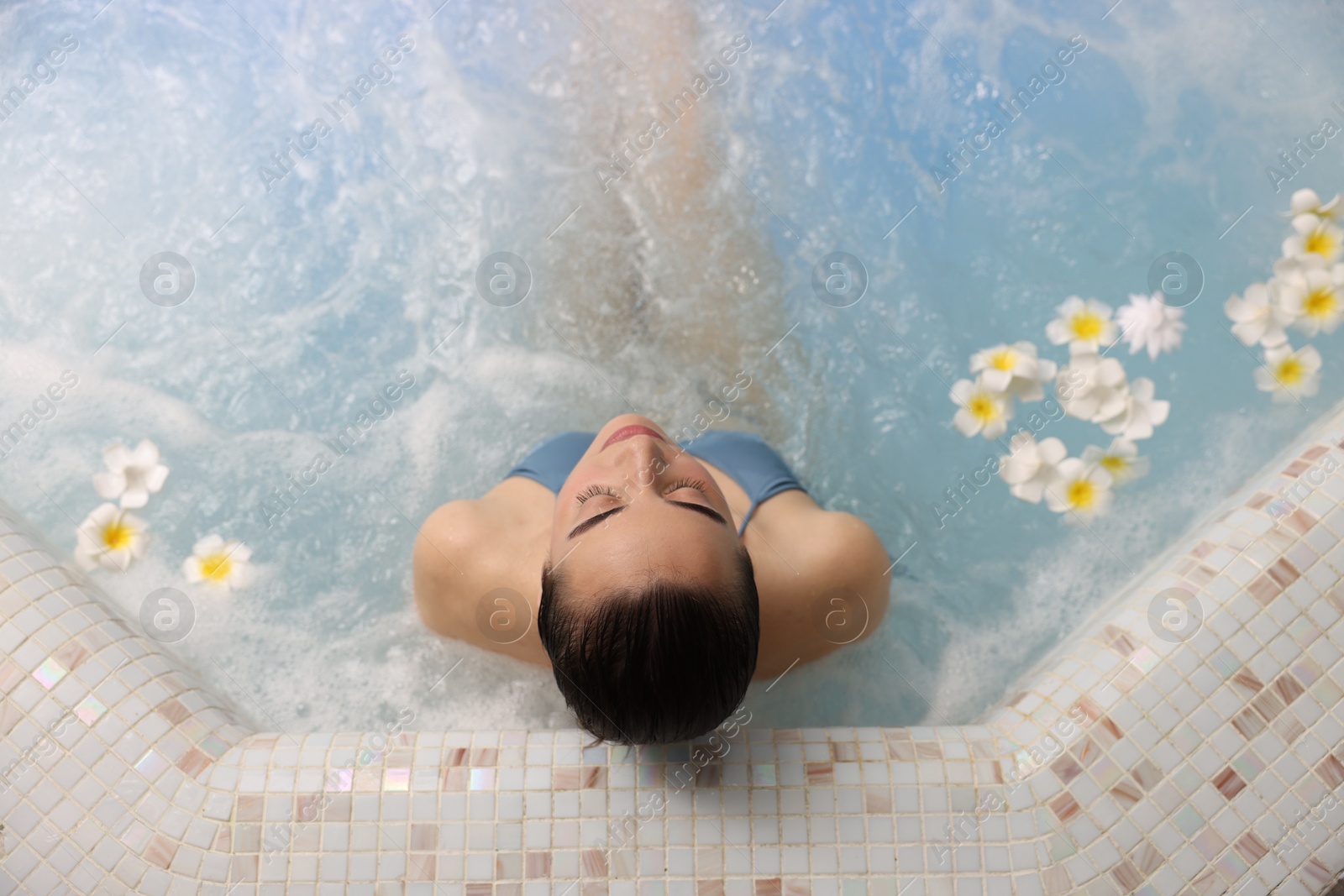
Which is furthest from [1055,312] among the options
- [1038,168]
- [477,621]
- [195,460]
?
[195,460]

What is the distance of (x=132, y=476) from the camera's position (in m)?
1.94

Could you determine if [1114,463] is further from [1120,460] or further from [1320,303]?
[1320,303]

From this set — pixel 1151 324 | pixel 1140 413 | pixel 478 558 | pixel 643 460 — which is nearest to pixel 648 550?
pixel 643 460

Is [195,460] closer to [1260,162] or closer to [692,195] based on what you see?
[692,195]

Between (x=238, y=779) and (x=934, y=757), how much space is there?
1.10 m

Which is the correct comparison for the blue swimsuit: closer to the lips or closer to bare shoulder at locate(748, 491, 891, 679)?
bare shoulder at locate(748, 491, 891, 679)

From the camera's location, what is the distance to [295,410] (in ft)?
6.72

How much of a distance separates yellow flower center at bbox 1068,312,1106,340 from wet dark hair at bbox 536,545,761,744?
128 cm

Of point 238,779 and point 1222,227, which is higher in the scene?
point 238,779

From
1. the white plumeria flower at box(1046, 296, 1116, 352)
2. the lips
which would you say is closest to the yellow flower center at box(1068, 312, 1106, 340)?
the white plumeria flower at box(1046, 296, 1116, 352)

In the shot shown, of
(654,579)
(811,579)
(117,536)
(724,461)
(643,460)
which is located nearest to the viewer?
(654,579)

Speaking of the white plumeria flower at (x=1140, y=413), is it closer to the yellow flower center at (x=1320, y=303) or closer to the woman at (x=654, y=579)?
the yellow flower center at (x=1320, y=303)

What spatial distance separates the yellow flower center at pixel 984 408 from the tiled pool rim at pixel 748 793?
71 centimetres

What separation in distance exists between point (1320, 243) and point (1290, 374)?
30 cm
